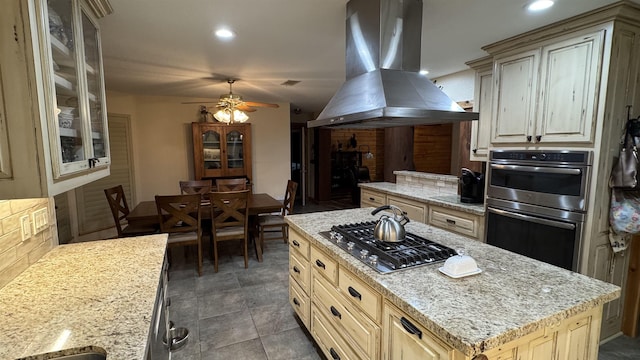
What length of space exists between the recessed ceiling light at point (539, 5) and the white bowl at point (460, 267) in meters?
1.68

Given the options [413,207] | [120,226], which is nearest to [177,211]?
[120,226]

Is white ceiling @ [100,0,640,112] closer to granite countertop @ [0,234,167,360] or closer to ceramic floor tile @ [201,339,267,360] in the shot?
granite countertop @ [0,234,167,360]

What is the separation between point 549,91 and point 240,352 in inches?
116

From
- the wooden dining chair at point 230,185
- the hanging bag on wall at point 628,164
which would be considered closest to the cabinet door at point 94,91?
the wooden dining chair at point 230,185

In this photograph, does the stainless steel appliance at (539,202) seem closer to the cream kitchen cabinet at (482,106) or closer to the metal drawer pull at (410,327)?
the cream kitchen cabinet at (482,106)

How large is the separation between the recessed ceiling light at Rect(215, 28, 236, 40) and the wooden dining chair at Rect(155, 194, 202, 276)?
5.35ft

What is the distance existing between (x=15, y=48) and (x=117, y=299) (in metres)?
0.93

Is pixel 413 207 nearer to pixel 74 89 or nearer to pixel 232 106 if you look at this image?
pixel 232 106

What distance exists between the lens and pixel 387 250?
1563 millimetres

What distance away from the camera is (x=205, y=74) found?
3.63 m

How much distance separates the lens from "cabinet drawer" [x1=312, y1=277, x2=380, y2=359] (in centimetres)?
140

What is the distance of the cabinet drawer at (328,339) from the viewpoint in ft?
5.40

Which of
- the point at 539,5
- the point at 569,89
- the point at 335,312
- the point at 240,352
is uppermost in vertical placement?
the point at 539,5

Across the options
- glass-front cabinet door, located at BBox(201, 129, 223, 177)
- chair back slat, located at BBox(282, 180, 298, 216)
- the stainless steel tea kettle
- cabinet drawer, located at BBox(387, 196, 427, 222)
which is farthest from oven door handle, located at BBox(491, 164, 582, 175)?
glass-front cabinet door, located at BBox(201, 129, 223, 177)
